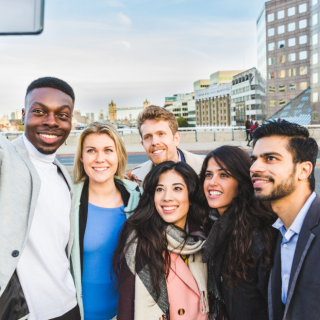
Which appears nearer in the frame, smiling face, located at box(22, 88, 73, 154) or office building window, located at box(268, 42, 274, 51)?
smiling face, located at box(22, 88, 73, 154)

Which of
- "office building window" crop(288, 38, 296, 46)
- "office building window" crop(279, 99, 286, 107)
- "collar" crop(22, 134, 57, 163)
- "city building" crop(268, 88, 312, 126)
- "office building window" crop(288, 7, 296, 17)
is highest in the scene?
"office building window" crop(288, 7, 296, 17)

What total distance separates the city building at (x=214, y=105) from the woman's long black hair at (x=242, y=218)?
112861mm

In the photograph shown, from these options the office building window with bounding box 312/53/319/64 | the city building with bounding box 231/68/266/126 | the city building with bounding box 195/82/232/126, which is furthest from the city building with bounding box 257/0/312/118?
the city building with bounding box 195/82/232/126

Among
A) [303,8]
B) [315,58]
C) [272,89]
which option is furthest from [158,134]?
[303,8]

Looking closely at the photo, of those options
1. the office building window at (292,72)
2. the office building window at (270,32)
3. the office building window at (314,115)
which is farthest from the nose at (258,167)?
the office building window at (270,32)

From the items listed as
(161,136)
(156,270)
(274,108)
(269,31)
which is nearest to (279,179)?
(156,270)

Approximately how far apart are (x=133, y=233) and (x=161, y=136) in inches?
61.8

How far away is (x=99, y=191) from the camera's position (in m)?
2.88

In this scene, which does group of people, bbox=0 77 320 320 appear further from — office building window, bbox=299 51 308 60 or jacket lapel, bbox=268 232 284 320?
office building window, bbox=299 51 308 60

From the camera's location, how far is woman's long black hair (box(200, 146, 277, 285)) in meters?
2.30

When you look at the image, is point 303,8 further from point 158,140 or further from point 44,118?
point 44,118

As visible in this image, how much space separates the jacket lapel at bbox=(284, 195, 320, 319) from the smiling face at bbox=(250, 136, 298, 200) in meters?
0.22

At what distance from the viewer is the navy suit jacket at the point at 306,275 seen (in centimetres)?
176

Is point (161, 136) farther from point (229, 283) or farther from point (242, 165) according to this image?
point (229, 283)
